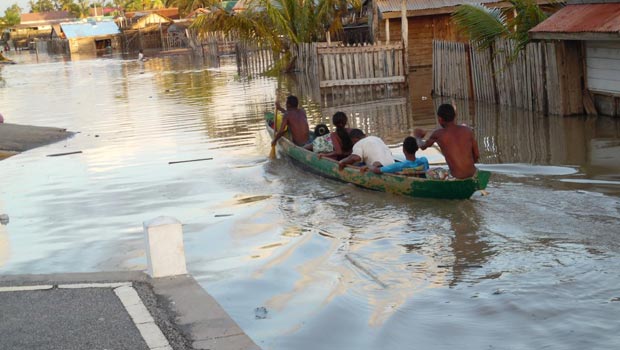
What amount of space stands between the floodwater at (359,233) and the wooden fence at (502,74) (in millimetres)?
531

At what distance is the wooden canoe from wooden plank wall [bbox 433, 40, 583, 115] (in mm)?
6506

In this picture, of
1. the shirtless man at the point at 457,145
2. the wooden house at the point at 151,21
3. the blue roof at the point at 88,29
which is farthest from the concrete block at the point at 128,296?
the blue roof at the point at 88,29

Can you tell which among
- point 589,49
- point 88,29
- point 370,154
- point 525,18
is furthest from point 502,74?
point 88,29

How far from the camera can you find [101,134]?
24750 millimetres

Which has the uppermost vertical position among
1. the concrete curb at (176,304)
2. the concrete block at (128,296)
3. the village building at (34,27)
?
the village building at (34,27)

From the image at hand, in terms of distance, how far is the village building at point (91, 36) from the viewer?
95875 mm

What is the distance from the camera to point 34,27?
152 metres

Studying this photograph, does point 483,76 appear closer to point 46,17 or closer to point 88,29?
point 88,29

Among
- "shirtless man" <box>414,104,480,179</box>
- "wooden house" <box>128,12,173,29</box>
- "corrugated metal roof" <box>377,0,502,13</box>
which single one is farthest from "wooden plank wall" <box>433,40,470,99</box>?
"wooden house" <box>128,12,173,29</box>

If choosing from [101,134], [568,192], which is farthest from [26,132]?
[568,192]

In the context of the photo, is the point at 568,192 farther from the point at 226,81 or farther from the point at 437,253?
the point at 226,81

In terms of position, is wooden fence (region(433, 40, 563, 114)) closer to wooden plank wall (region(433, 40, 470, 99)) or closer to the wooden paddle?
wooden plank wall (region(433, 40, 470, 99))

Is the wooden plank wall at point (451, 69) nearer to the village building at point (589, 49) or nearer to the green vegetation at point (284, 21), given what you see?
the village building at point (589, 49)

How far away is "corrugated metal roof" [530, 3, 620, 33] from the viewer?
16703 mm
